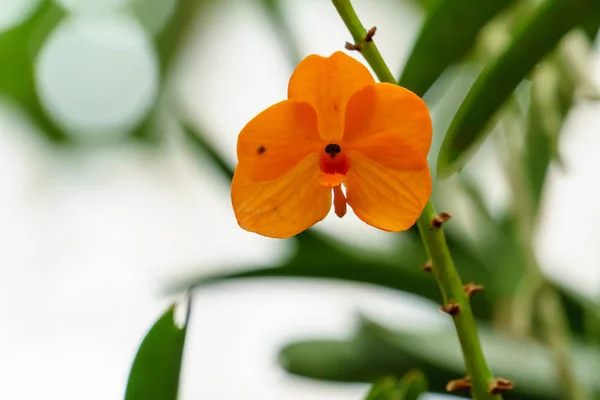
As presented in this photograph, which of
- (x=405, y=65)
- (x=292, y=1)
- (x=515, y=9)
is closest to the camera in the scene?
(x=405, y=65)

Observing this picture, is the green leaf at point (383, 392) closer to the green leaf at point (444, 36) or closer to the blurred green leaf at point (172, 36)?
the green leaf at point (444, 36)

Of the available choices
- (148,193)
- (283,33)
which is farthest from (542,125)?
(148,193)

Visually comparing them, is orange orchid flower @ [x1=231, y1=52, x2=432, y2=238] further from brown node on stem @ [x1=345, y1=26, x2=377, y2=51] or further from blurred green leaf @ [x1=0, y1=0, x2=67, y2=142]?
blurred green leaf @ [x1=0, y1=0, x2=67, y2=142]

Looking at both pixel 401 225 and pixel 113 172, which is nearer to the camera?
pixel 401 225

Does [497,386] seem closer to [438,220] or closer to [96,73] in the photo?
[438,220]

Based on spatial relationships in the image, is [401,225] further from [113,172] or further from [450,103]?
[113,172]

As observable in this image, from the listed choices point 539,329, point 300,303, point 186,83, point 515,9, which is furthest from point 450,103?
point 186,83
